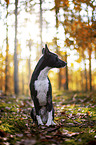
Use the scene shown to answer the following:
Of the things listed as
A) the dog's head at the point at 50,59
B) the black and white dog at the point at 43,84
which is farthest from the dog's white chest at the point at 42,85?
the dog's head at the point at 50,59

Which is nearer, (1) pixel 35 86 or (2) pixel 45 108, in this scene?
(1) pixel 35 86

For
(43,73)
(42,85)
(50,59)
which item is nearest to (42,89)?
(42,85)

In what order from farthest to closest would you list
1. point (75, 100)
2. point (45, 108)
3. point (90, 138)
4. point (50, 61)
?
point (75, 100), point (45, 108), point (50, 61), point (90, 138)

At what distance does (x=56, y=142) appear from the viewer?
3021 millimetres

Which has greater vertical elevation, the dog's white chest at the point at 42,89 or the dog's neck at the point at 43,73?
the dog's neck at the point at 43,73

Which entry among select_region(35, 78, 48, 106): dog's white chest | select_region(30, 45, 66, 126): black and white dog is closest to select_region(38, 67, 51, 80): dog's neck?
select_region(30, 45, 66, 126): black and white dog

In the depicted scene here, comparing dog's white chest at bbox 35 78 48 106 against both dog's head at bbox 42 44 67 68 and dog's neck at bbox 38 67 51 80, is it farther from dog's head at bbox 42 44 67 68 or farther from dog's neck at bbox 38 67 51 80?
dog's head at bbox 42 44 67 68

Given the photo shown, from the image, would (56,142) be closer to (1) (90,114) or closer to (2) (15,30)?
(1) (90,114)

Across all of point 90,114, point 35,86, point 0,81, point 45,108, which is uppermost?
point 35,86

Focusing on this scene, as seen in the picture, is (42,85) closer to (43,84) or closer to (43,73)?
(43,84)

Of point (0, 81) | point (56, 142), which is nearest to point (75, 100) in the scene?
point (56, 142)

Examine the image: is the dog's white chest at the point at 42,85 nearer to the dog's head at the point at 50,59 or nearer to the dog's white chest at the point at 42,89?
the dog's white chest at the point at 42,89

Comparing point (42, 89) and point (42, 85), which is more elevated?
point (42, 85)

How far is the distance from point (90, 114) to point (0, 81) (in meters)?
23.3
